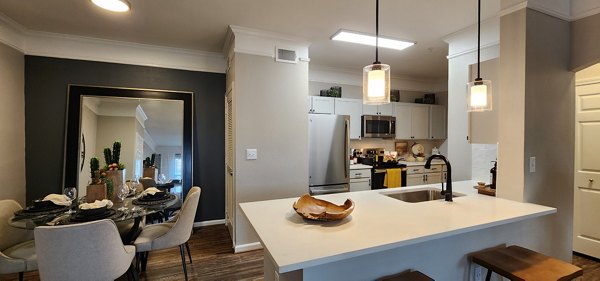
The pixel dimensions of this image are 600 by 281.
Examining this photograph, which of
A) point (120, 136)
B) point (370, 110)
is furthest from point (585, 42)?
point (120, 136)

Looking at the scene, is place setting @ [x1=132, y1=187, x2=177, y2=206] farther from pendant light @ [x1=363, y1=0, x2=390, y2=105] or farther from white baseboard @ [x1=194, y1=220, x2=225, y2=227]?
pendant light @ [x1=363, y1=0, x2=390, y2=105]

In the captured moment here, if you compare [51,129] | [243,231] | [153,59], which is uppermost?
[153,59]

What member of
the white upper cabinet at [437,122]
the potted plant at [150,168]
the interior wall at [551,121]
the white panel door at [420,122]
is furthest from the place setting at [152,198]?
the white upper cabinet at [437,122]

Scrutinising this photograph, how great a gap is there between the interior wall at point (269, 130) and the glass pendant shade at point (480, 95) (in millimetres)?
1905

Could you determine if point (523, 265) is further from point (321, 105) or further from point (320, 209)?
point (321, 105)

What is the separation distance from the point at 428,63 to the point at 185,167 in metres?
4.27

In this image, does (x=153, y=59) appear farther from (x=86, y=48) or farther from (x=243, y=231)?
(x=243, y=231)

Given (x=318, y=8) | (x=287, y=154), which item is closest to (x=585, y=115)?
(x=318, y=8)

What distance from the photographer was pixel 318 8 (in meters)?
2.62

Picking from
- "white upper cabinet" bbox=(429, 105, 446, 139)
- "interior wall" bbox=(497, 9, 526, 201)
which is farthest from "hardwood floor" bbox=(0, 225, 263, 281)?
"white upper cabinet" bbox=(429, 105, 446, 139)

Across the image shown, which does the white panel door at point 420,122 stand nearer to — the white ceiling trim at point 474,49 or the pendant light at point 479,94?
the white ceiling trim at point 474,49

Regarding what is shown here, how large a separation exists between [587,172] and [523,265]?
93.3 inches

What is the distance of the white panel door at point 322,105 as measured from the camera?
4492 millimetres

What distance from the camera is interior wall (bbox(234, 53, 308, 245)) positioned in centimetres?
314
